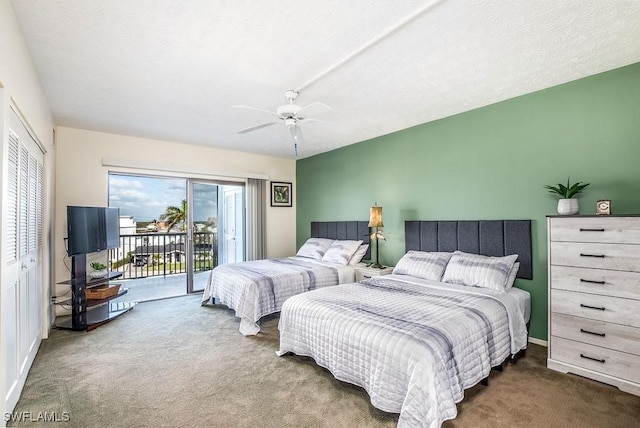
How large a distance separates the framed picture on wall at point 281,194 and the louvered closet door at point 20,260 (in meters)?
3.55

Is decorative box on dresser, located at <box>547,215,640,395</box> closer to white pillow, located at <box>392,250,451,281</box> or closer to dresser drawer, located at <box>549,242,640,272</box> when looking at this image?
dresser drawer, located at <box>549,242,640,272</box>

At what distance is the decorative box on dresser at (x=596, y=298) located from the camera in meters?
2.21

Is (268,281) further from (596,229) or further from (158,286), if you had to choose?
(158,286)

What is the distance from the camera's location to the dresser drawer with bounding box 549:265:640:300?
7.29ft

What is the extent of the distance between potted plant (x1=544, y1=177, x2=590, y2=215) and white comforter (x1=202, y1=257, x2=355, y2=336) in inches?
99.3

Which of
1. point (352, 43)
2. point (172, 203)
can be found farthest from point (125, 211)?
point (352, 43)

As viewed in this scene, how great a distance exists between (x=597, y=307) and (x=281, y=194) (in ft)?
16.3

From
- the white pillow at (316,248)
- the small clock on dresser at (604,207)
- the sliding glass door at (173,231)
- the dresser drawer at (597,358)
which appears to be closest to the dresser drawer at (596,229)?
the small clock on dresser at (604,207)

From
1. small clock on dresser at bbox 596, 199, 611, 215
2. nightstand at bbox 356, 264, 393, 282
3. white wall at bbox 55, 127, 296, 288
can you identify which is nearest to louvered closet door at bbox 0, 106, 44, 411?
white wall at bbox 55, 127, 296, 288

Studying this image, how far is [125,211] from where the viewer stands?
7211 millimetres

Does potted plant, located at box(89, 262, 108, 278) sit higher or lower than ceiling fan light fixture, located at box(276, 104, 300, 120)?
lower

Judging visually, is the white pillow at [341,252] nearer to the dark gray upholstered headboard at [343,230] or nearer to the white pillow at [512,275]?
the dark gray upholstered headboard at [343,230]

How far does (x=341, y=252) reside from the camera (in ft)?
15.1

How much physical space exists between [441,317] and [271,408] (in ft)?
4.38
